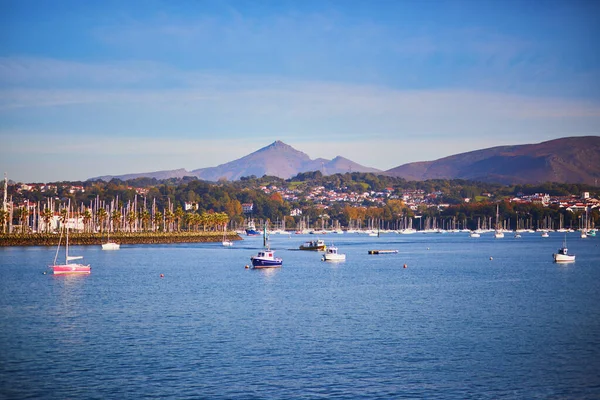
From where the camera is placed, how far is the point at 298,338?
36.1 m

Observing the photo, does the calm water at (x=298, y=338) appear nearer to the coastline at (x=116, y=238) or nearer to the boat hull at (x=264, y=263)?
the boat hull at (x=264, y=263)

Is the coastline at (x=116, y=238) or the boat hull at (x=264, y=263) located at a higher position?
the coastline at (x=116, y=238)

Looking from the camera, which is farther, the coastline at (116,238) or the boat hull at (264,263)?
the coastline at (116,238)

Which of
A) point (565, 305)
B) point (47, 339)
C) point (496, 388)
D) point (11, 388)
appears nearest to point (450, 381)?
point (496, 388)

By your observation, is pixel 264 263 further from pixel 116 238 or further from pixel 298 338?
pixel 116 238

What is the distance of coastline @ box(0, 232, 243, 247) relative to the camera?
12644 centimetres

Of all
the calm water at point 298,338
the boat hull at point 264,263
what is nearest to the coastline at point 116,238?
the boat hull at point 264,263

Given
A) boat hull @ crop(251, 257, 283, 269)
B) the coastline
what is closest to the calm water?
boat hull @ crop(251, 257, 283, 269)

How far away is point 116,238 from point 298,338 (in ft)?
360

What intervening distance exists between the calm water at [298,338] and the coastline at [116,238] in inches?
2506

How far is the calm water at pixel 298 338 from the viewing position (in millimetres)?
27047

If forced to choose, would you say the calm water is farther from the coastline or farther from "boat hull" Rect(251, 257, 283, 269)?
the coastline

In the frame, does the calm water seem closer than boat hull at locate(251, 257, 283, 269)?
Yes

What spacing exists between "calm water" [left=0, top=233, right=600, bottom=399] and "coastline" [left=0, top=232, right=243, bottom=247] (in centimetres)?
6365
